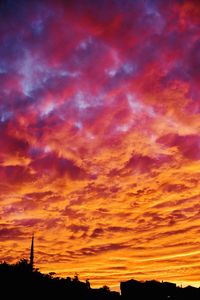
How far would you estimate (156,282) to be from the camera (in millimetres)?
47594

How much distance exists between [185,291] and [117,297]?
1306cm

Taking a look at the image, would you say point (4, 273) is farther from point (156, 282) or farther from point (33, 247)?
point (33, 247)

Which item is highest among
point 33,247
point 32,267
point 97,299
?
point 33,247

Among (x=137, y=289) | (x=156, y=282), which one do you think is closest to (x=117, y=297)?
(x=137, y=289)

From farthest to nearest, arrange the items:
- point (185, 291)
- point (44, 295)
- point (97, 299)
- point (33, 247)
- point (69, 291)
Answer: point (33, 247)
point (185, 291)
point (97, 299)
point (69, 291)
point (44, 295)

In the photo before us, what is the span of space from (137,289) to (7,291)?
76.7 feet

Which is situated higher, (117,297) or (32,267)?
(32,267)

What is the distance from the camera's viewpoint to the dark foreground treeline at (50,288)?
27.6 metres

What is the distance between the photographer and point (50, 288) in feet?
98.6

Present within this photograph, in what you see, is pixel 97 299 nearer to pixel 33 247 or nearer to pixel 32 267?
pixel 32 267

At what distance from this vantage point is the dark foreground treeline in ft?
90.5

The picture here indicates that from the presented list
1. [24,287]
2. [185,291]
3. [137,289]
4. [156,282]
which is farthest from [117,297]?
[24,287]

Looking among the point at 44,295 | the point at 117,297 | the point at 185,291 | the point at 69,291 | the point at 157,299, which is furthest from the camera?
the point at 185,291

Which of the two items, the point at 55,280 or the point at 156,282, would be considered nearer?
the point at 55,280
